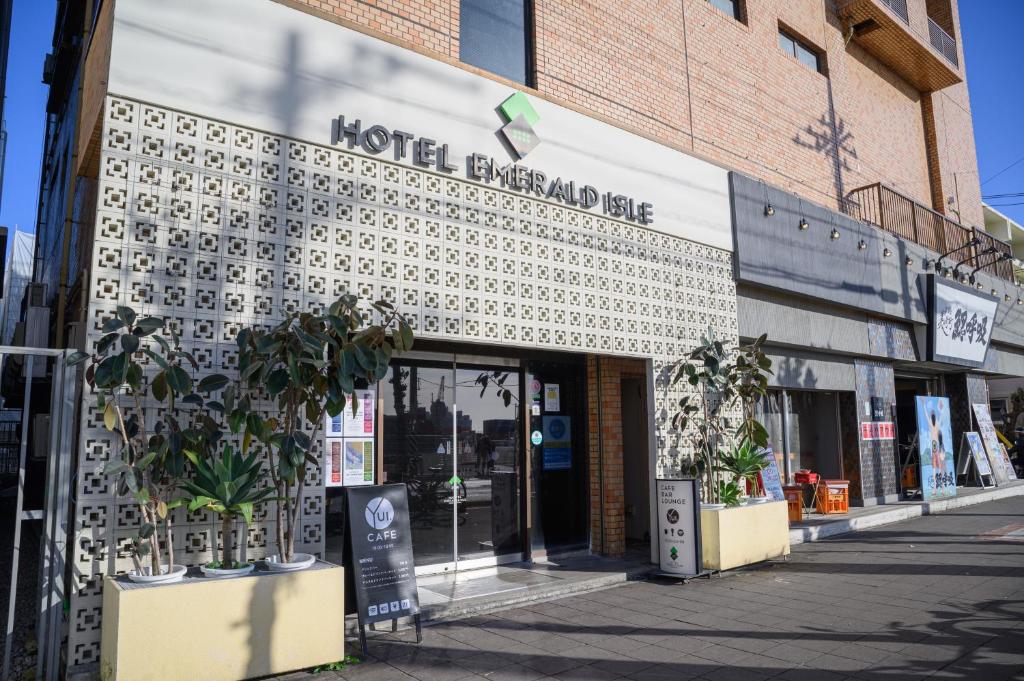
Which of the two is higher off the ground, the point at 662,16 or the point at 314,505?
the point at 662,16

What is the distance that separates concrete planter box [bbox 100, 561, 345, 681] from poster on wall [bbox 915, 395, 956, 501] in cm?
1400

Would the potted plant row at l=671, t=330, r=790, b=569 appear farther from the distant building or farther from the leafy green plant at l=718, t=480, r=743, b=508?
the distant building

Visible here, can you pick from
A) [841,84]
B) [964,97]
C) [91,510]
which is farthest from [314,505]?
[964,97]

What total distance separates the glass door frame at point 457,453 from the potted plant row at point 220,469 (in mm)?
2324

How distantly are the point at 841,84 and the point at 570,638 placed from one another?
47.8 feet

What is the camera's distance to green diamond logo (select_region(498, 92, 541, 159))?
812cm

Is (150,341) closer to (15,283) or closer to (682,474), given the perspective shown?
(682,474)

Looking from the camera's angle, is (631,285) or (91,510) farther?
(631,285)

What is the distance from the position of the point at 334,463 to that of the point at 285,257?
2315 millimetres

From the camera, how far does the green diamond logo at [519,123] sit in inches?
320

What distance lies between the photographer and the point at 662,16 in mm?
11281

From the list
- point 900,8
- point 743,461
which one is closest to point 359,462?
point 743,461

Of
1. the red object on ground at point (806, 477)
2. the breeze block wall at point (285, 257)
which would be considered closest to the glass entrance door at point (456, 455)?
the breeze block wall at point (285, 257)

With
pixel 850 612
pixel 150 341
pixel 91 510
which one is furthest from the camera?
pixel 850 612
